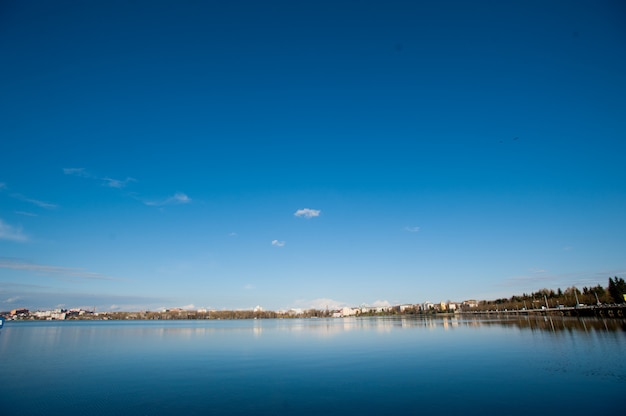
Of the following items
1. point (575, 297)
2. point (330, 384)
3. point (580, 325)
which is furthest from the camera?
point (575, 297)

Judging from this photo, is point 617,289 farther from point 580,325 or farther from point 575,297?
point 580,325

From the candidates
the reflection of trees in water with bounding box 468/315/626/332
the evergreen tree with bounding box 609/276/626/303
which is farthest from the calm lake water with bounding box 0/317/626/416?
the evergreen tree with bounding box 609/276/626/303

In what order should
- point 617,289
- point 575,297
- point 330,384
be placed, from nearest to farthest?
1. point 330,384
2. point 617,289
3. point 575,297

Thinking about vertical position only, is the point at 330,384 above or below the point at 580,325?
below

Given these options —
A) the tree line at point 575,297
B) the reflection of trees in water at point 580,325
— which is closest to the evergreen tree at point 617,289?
A: the tree line at point 575,297

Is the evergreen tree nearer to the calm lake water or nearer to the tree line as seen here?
the tree line

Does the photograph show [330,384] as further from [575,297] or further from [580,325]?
[575,297]

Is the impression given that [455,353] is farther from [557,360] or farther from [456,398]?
[456,398]

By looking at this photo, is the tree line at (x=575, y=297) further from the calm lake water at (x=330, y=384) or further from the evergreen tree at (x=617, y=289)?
the calm lake water at (x=330, y=384)

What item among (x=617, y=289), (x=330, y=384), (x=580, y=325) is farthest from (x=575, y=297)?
(x=330, y=384)

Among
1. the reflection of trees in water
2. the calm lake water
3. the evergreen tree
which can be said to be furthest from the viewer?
the evergreen tree

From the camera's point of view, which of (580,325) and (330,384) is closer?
(330,384)

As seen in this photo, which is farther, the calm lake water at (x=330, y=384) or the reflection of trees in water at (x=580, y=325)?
the reflection of trees in water at (x=580, y=325)

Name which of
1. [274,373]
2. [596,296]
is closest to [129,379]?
[274,373]
